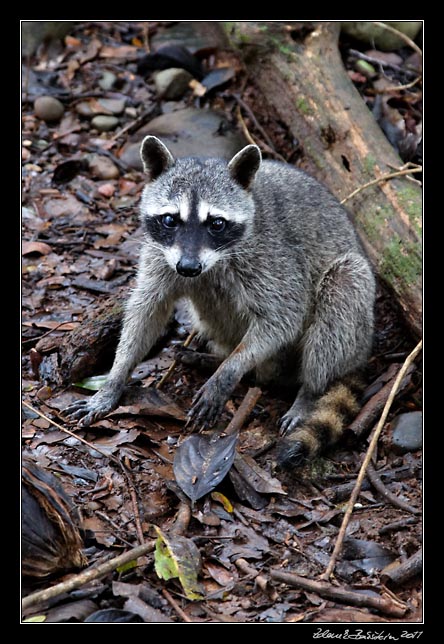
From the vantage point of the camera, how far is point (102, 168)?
9117mm

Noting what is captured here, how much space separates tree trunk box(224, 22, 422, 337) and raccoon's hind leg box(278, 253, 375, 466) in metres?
0.41

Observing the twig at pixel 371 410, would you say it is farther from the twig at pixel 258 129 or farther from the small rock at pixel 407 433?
the twig at pixel 258 129

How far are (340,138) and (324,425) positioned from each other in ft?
10.5

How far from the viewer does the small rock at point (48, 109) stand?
9617 millimetres

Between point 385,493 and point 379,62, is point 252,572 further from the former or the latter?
point 379,62

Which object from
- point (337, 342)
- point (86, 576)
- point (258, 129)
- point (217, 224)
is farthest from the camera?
point (258, 129)

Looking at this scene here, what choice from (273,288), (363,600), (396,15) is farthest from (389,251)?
(363,600)

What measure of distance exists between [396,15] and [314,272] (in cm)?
317

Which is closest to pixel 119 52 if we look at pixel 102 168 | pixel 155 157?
pixel 102 168

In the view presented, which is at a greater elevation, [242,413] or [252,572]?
[242,413]

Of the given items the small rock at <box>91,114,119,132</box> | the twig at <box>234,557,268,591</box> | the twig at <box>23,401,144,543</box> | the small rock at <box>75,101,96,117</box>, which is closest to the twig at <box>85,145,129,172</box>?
the small rock at <box>91,114,119,132</box>

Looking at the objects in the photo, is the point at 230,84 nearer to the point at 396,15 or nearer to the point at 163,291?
the point at 396,15

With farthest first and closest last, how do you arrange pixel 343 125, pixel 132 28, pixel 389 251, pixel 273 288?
1. pixel 132 28
2. pixel 343 125
3. pixel 389 251
4. pixel 273 288

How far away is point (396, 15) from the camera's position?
26.8ft
